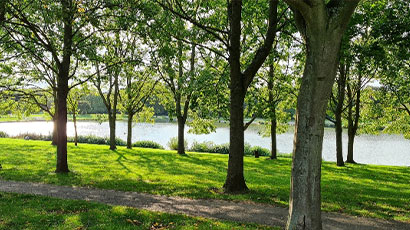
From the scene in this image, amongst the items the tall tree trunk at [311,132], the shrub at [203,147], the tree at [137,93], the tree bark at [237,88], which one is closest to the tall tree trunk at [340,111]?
the tree bark at [237,88]

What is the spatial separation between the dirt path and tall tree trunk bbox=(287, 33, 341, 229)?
1829mm

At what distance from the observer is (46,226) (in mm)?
6883

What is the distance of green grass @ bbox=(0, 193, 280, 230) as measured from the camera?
699 cm

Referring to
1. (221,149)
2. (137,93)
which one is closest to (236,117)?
(137,93)

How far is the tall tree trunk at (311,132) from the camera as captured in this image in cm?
586

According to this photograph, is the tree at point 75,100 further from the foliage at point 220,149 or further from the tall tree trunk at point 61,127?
the tall tree trunk at point 61,127

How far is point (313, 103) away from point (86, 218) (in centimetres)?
591

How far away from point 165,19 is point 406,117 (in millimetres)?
27426

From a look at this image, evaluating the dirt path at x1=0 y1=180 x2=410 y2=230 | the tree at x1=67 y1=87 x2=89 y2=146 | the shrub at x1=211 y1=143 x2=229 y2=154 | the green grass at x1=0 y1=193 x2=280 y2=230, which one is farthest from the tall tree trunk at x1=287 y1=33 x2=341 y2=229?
the tree at x1=67 y1=87 x2=89 y2=146

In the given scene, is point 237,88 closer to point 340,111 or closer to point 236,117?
point 236,117

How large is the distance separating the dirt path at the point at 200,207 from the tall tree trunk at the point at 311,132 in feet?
6.00

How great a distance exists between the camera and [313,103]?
233 inches

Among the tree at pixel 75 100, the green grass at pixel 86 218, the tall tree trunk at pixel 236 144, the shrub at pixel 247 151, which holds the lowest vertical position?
the shrub at pixel 247 151

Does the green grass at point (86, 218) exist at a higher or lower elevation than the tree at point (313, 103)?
lower
